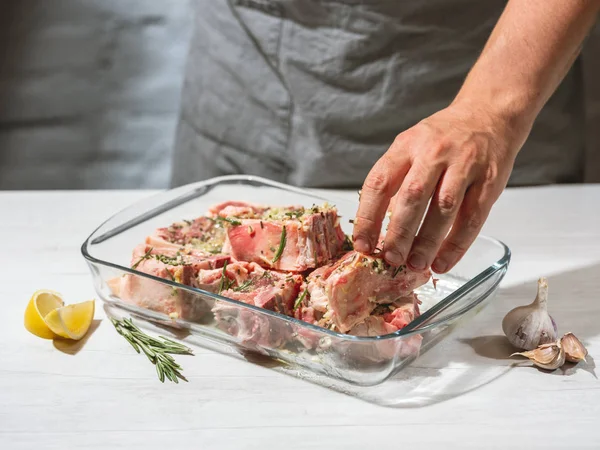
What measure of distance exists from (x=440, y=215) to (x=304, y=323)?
381 mm

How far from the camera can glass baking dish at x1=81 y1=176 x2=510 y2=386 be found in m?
1.51

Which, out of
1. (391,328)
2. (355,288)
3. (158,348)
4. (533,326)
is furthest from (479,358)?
(158,348)

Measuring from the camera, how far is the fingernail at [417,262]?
1.64 metres

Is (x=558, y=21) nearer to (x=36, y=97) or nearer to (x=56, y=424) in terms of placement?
(x=56, y=424)

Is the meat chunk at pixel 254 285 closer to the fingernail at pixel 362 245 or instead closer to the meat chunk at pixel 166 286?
the meat chunk at pixel 166 286

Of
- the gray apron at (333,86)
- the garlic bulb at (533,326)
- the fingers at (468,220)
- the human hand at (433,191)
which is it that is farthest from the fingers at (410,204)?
the gray apron at (333,86)

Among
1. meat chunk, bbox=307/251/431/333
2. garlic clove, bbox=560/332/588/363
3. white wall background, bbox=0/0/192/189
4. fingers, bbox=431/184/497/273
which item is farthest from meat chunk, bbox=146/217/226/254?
white wall background, bbox=0/0/192/189

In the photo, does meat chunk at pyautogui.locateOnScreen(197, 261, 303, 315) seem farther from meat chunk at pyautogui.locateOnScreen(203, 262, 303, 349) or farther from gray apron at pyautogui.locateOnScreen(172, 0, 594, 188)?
gray apron at pyautogui.locateOnScreen(172, 0, 594, 188)

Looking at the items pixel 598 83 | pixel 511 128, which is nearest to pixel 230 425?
pixel 511 128

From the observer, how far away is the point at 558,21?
6.34 feet

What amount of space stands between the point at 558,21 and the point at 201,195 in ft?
4.05

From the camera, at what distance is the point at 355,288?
1.62m

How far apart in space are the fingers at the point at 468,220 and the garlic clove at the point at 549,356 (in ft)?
0.92

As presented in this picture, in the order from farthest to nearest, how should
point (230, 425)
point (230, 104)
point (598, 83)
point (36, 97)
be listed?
point (36, 97) < point (598, 83) < point (230, 104) < point (230, 425)
